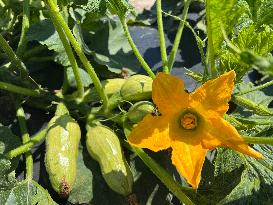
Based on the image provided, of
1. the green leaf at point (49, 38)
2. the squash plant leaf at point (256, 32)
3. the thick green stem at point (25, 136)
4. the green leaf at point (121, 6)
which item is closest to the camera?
the squash plant leaf at point (256, 32)

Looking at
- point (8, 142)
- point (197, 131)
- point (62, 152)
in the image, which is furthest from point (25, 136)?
point (197, 131)

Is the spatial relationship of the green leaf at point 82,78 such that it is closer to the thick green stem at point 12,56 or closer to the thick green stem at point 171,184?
the thick green stem at point 12,56

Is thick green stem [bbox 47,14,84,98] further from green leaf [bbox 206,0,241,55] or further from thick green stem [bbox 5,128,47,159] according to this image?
green leaf [bbox 206,0,241,55]

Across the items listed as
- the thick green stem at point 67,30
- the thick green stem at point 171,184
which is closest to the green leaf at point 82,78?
the thick green stem at point 67,30

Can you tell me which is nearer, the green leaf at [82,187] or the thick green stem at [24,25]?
the green leaf at [82,187]

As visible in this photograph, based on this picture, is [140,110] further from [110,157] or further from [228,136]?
[228,136]

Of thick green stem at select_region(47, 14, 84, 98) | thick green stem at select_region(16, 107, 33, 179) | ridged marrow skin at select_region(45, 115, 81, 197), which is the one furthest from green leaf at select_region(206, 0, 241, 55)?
thick green stem at select_region(16, 107, 33, 179)
